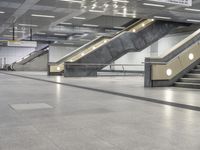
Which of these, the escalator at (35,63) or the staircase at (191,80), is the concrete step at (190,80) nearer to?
the staircase at (191,80)

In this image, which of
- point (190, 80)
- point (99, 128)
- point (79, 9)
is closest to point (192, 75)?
point (190, 80)

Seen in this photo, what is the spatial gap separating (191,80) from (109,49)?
38.4 ft

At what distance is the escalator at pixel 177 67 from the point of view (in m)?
10.6

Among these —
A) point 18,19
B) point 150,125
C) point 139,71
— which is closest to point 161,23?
point 139,71

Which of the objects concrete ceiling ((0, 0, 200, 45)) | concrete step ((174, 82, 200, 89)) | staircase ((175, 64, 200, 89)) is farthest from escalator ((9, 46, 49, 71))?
concrete step ((174, 82, 200, 89))

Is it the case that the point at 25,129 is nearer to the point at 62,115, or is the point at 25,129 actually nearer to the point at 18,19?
the point at 62,115

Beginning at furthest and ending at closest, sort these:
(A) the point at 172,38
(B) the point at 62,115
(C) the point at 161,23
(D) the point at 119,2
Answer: (A) the point at 172,38 → (C) the point at 161,23 → (D) the point at 119,2 → (B) the point at 62,115

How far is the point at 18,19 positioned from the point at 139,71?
14.0 metres

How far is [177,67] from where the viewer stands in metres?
11.2

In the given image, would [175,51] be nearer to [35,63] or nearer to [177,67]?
[177,67]

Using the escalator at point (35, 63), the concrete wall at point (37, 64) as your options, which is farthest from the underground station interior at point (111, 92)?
the concrete wall at point (37, 64)

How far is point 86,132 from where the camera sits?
11.9 ft

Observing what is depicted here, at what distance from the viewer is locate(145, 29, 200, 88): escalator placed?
10.6 m

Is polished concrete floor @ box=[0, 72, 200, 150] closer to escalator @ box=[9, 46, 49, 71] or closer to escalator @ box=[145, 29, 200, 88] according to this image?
escalator @ box=[145, 29, 200, 88]
